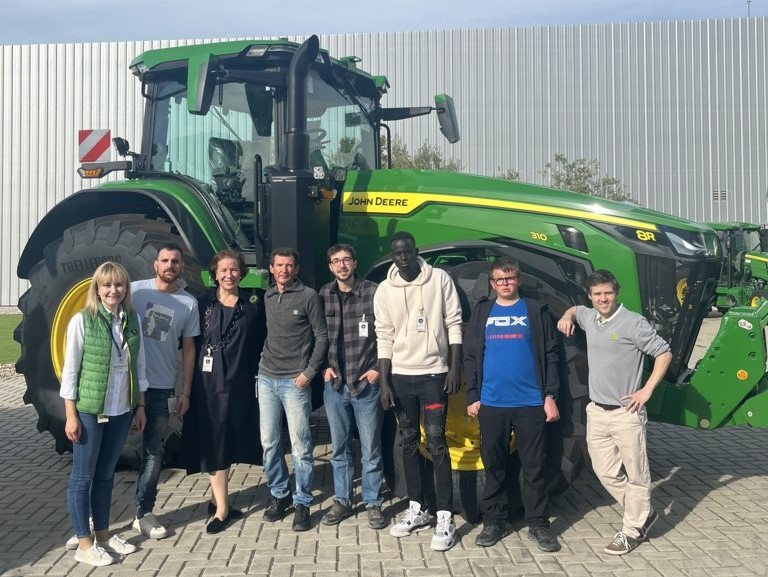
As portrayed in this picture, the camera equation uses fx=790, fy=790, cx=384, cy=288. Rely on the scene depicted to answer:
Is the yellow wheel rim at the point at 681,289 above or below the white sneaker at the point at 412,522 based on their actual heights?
above

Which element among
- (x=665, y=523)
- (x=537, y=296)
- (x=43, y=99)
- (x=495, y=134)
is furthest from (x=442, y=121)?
(x=43, y=99)

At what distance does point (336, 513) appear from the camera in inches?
178

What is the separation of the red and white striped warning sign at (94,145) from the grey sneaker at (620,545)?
15.9 ft

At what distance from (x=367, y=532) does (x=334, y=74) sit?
335 cm

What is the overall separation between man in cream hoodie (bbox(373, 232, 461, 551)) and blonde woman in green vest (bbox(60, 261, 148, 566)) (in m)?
1.34

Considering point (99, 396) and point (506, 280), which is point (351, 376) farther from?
point (99, 396)

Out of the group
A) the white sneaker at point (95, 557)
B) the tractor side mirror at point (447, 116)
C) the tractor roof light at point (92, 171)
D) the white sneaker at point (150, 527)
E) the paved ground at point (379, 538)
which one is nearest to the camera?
the paved ground at point (379, 538)

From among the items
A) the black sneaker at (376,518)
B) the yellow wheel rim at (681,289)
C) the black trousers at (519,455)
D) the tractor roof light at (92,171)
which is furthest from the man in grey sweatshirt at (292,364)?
the tractor roof light at (92,171)

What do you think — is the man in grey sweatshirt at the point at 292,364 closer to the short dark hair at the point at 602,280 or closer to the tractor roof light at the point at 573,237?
the short dark hair at the point at 602,280

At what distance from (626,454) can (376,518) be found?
1406 millimetres

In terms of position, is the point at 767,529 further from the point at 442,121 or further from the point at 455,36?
the point at 455,36

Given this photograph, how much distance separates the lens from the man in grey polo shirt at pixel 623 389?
13.6 feet

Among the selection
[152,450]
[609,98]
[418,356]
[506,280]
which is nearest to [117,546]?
[152,450]

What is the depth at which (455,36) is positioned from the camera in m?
21.2
